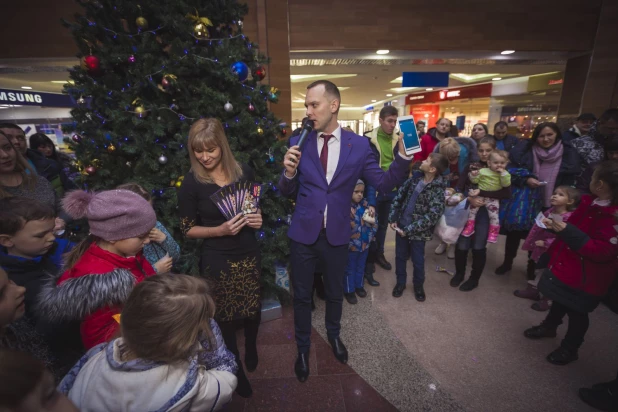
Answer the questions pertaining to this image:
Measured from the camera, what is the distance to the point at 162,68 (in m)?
2.18

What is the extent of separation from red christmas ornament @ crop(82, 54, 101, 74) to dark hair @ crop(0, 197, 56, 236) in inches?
51.2

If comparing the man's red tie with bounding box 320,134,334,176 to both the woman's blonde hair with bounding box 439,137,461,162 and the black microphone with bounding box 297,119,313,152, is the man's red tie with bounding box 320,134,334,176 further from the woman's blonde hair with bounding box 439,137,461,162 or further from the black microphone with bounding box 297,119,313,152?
the woman's blonde hair with bounding box 439,137,461,162

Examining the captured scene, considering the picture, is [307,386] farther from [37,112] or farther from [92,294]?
[37,112]

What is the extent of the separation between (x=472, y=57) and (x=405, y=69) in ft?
9.56

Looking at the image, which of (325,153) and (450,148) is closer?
(325,153)

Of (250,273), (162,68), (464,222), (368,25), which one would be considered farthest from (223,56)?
(368,25)

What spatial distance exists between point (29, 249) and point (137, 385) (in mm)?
1011

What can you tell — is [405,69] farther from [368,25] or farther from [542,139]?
[542,139]

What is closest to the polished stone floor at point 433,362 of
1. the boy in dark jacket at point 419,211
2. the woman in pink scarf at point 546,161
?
the boy in dark jacket at point 419,211

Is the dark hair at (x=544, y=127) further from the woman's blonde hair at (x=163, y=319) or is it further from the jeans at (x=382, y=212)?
the woman's blonde hair at (x=163, y=319)

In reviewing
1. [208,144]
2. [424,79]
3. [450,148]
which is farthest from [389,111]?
[424,79]

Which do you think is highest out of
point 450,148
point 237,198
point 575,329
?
point 450,148

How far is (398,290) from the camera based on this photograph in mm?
3090

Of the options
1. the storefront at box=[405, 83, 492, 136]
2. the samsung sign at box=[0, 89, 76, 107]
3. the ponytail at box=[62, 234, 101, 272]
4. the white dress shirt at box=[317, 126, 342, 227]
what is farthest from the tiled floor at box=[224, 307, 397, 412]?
the storefront at box=[405, 83, 492, 136]
